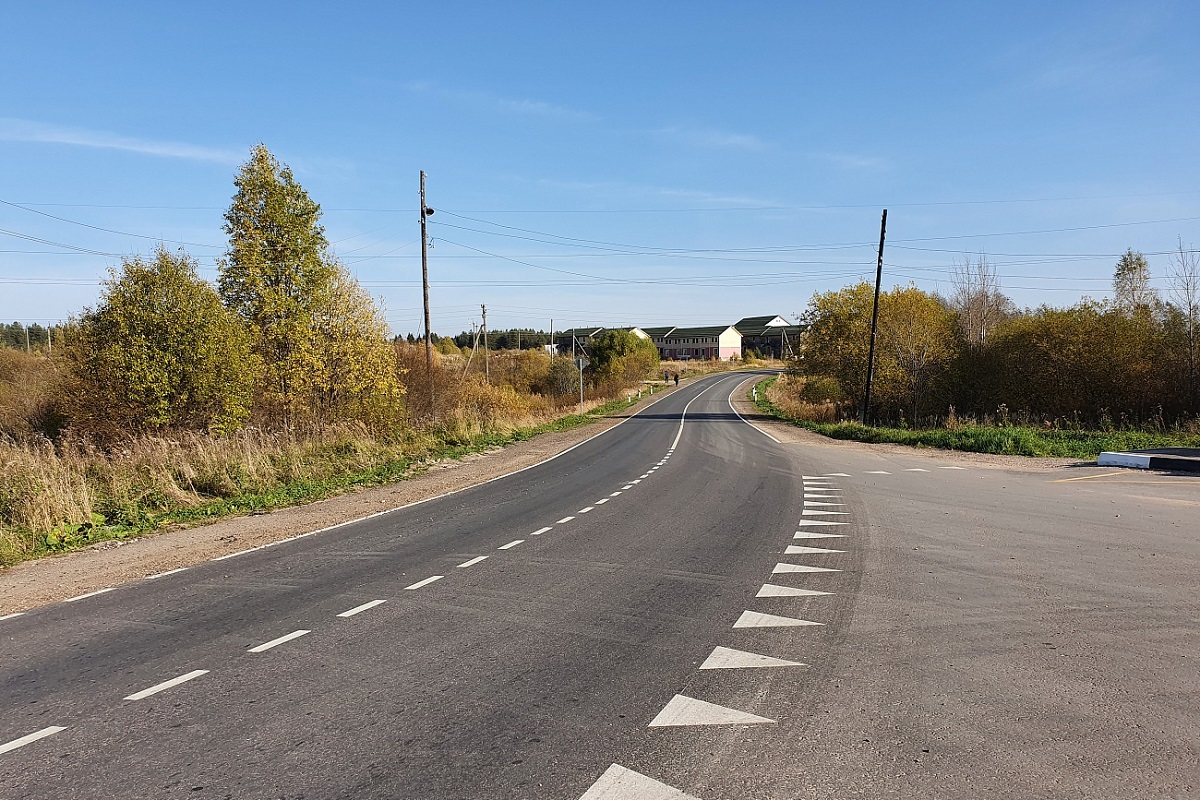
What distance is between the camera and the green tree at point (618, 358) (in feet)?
270

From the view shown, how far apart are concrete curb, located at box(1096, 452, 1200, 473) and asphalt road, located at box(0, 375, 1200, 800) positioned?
825 centimetres

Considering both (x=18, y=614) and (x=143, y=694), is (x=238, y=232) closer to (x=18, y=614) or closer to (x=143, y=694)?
(x=18, y=614)

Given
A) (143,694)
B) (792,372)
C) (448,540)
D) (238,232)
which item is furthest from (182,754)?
(792,372)

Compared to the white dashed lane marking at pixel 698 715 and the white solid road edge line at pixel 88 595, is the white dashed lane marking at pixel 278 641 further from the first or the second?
the white dashed lane marking at pixel 698 715

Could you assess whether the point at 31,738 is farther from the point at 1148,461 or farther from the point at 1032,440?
the point at 1032,440

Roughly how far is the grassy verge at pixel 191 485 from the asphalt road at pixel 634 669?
9.66 ft

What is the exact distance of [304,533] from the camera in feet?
34.2

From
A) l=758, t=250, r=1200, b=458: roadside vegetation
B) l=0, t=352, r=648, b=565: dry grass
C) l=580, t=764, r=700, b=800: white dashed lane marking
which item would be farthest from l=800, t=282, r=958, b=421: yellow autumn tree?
l=580, t=764, r=700, b=800: white dashed lane marking

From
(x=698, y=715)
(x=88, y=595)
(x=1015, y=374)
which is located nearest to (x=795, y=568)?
(x=698, y=715)

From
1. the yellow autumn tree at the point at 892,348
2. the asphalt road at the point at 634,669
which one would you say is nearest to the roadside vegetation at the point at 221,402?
the asphalt road at the point at 634,669

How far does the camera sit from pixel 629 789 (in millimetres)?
3309

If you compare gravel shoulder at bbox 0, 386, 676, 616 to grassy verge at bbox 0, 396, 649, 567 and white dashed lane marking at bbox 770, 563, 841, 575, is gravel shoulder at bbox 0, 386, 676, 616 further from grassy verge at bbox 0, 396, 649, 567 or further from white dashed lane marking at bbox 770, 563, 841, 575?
white dashed lane marking at bbox 770, 563, 841, 575

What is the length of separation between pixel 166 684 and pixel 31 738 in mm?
817

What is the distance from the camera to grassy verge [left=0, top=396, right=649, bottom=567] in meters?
10.0
